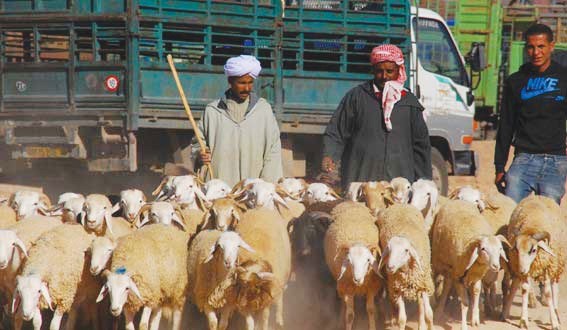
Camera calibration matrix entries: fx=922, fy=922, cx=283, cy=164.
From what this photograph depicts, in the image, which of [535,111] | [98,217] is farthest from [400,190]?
[98,217]

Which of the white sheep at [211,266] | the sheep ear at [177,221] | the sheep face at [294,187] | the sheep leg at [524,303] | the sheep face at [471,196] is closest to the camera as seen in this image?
the white sheep at [211,266]

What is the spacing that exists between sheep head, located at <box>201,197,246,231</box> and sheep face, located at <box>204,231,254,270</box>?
0.91 meters

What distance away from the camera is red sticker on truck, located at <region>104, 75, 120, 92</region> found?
1071 centimetres

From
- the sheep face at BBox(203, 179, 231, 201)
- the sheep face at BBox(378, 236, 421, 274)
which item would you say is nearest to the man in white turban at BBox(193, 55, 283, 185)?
the sheep face at BBox(203, 179, 231, 201)

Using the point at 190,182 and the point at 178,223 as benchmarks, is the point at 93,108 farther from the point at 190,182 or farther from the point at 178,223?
the point at 178,223

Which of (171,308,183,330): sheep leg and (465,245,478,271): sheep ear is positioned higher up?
(465,245,478,271): sheep ear

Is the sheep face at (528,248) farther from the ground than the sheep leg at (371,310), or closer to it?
farther from the ground

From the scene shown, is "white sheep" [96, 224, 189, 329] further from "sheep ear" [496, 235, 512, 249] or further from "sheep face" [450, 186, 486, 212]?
"sheep face" [450, 186, 486, 212]

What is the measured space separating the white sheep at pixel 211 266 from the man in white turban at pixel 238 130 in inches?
60.7

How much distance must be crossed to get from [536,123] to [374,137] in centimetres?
144

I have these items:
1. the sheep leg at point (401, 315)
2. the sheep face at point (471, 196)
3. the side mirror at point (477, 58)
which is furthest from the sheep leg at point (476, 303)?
the side mirror at point (477, 58)

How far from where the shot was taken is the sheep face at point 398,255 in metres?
6.31

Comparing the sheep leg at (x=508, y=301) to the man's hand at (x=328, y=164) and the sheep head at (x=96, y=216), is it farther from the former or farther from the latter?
the sheep head at (x=96, y=216)

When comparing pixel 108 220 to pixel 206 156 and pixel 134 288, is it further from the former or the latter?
pixel 134 288
